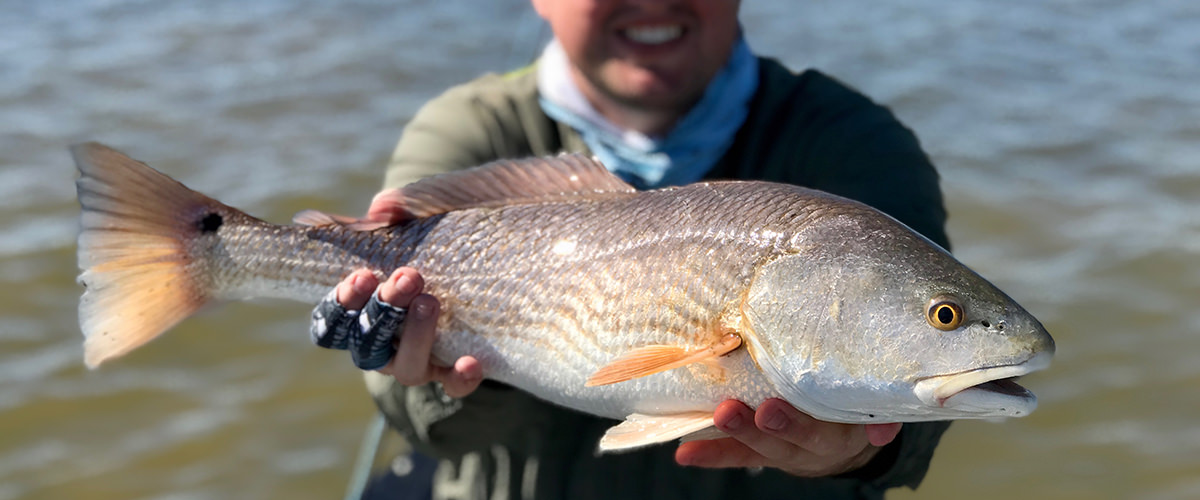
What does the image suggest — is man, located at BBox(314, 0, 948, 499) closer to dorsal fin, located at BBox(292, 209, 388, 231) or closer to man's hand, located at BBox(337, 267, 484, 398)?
man's hand, located at BBox(337, 267, 484, 398)

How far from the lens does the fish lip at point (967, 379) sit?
146 centimetres

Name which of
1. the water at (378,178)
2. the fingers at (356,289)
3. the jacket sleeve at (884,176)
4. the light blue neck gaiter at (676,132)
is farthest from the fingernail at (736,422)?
the water at (378,178)

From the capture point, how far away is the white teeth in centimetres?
258

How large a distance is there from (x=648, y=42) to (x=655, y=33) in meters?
0.03

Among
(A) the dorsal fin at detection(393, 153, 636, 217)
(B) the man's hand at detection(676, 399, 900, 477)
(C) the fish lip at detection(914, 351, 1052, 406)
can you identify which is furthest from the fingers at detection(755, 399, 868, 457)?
(A) the dorsal fin at detection(393, 153, 636, 217)

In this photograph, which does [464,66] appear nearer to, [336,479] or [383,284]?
[336,479]

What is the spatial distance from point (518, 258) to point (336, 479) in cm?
205

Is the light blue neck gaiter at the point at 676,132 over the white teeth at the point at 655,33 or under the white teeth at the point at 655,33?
under

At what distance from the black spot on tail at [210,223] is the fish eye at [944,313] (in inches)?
55.4

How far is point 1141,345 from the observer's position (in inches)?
159

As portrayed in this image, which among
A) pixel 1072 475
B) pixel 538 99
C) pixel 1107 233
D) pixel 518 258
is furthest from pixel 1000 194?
pixel 518 258

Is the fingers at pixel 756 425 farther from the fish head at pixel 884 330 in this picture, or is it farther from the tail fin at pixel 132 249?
the tail fin at pixel 132 249

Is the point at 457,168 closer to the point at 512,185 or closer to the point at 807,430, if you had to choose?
the point at 512,185

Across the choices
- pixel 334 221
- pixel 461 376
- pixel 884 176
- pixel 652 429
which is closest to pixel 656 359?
pixel 652 429
